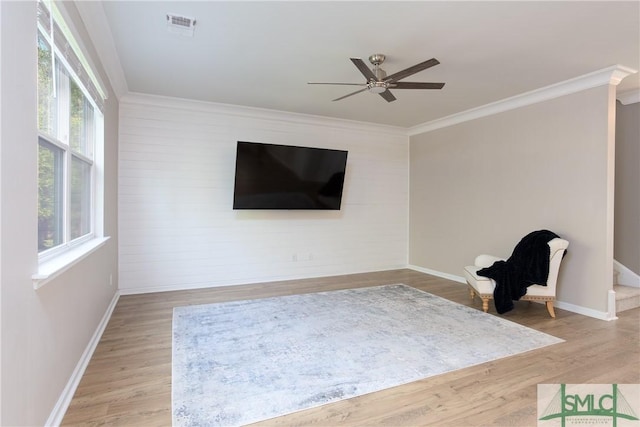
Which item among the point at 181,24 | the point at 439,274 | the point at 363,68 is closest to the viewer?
the point at 181,24

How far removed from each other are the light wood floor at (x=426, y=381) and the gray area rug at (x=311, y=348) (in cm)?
10

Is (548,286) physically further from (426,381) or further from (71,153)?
(71,153)

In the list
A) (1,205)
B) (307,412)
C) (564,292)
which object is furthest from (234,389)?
(564,292)

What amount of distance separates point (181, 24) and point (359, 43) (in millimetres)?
1502

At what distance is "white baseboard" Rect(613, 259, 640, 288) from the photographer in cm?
438

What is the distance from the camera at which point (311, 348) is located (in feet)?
9.39

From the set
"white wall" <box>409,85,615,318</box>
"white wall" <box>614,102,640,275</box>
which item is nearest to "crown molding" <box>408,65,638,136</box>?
"white wall" <box>409,85,615,318</box>

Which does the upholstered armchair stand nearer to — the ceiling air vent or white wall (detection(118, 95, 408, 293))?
white wall (detection(118, 95, 408, 293))

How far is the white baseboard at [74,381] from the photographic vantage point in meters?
1.83

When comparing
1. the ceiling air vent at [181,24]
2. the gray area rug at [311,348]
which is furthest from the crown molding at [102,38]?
the gray area rug at [311,348]

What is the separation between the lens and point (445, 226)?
564cm

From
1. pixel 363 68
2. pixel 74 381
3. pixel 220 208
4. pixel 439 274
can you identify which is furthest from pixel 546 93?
pixel 74 381

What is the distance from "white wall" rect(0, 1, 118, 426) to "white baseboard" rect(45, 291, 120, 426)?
62 mm

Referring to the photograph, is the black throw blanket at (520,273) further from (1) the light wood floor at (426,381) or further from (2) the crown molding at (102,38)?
(2) the crown molding at (102,38)
